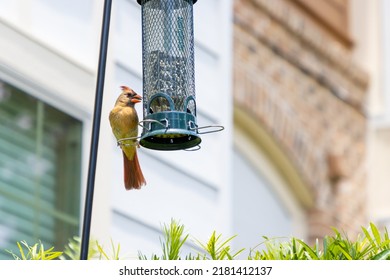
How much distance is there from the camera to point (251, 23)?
37.5 feet

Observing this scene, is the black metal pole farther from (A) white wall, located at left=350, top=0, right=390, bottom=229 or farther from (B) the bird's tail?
(A) white wall, located at left=350, top=0, right=390, bottom=229

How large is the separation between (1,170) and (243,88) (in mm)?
3788

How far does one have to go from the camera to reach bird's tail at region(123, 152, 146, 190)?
19.5 ft

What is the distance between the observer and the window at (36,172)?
25.1ft

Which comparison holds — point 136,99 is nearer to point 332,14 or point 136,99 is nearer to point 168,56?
point 168,56

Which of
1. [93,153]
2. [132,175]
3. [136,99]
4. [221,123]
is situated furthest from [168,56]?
[221,123]

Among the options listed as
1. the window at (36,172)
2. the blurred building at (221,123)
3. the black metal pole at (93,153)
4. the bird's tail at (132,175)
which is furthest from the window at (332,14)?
the black metal pole at (93,153)

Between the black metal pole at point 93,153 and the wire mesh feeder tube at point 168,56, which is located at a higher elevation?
the wire mesh feeder tube at point 168,56

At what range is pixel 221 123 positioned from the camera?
9.25 metres

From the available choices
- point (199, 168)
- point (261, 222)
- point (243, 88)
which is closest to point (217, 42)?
point (199, 168)

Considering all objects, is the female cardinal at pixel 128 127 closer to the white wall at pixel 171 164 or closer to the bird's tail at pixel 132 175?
the bird's tail at pixel 132 175

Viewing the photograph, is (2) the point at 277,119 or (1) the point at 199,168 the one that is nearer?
(1) the point at 199,168

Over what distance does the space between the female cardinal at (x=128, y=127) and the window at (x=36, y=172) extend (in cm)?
158
